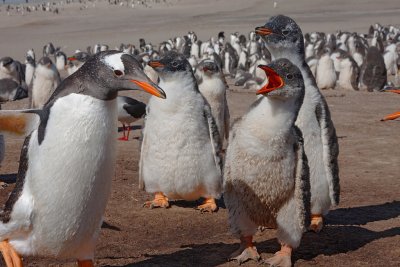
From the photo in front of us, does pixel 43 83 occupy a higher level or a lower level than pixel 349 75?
higher

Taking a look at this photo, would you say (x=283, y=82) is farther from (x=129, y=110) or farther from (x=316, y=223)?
(x=129, y=110)

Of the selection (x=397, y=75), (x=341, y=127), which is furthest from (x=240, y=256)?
(x=397, y=75)

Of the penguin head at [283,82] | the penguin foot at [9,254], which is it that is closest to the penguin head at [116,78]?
the penguin head at [283,82]

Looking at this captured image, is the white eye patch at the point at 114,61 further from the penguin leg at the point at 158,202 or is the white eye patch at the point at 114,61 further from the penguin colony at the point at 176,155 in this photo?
the penguin leg at the point at 158,202

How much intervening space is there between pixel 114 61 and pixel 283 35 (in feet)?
8.62

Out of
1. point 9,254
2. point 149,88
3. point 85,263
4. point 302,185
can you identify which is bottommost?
point 85,263

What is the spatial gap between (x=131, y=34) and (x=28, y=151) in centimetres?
4531

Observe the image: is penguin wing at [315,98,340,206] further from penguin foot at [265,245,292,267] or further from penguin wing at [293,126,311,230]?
penguin foot at [265,245,292,267]

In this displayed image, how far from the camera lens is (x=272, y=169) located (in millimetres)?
4629

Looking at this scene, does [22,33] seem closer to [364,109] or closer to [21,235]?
[364,109]

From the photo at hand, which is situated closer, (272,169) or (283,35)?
(272,169)

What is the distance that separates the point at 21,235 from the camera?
399 centimetres

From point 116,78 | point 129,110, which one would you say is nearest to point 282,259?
point 116,78

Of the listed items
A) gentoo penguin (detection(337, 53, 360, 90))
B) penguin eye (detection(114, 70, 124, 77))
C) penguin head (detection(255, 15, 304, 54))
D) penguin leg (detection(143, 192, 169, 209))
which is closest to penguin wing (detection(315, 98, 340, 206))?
penguin head (detection(255, 15, 304, 54))
